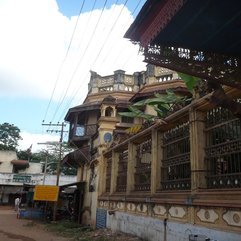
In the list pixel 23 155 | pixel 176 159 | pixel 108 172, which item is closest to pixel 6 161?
pixel 23 155

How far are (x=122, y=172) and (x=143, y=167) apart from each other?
2.52 meters

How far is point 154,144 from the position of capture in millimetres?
9508

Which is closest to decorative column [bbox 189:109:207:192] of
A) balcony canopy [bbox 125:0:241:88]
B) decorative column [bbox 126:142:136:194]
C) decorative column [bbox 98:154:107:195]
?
balcony canopy [bbox 125:0:241:88]

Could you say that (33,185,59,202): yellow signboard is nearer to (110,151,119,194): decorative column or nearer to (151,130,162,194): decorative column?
(110,151,119,194): decorative column

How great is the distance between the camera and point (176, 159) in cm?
828

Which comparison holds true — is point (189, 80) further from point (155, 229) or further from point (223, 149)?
point (155, 229)

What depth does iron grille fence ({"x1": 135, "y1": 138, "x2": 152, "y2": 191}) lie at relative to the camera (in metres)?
10.4

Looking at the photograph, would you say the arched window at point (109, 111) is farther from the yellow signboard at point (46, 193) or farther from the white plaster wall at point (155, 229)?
the yellow signboard at point (46, 193)

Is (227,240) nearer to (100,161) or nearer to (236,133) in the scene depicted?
(236,133)

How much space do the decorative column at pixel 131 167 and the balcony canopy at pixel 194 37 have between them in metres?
6.97

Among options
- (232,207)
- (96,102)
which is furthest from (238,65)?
(96,102)

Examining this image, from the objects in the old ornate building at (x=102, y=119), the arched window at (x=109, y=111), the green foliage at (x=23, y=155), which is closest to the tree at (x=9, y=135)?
the green foliage at (x=23, y=155)

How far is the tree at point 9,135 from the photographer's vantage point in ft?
224

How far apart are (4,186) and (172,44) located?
155ft
